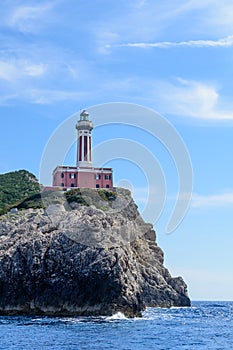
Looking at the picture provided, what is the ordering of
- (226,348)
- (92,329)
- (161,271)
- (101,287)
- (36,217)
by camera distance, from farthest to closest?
1. (161,271)
2. (36,217)
3. (101,287)
4. (92,329)
5. (226,348)

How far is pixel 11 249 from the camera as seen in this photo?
2923 inches

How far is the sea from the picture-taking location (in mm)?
44156

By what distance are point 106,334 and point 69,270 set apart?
1968 centimetres

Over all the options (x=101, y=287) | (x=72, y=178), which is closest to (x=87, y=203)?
(x=72, y=178)

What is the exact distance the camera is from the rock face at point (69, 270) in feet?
217

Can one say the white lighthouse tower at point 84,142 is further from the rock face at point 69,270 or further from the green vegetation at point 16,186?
the rock face at point 69,270

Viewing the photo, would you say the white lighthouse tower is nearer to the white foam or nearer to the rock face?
the rock face

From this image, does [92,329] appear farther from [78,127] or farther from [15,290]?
[78,127]

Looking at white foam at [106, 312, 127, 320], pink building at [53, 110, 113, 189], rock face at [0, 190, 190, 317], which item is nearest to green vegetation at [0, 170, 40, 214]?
pink building at [53, 110, 113, 189]

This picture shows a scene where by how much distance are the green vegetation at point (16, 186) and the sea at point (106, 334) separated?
296 feet

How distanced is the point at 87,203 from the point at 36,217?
2940cm

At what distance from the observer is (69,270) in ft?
225

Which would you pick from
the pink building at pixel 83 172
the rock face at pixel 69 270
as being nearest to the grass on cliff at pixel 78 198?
the pink building at pixel 83 172

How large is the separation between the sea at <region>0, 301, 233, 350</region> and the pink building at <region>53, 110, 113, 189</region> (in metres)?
60.5
